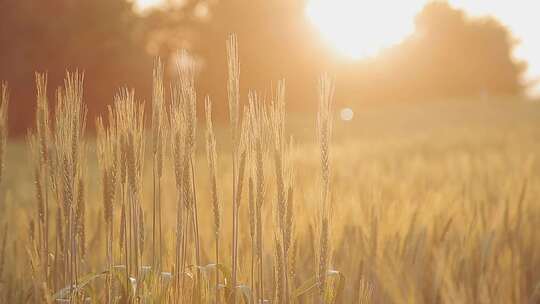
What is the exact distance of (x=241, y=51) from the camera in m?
21.1

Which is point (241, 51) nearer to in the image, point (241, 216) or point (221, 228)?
point (241, 216)

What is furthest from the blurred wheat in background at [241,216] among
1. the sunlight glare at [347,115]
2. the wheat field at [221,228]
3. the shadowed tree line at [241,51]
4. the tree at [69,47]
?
the sunlight glare at [347,115]

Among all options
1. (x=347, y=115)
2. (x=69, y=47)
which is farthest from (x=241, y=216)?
(x=347, y=115)

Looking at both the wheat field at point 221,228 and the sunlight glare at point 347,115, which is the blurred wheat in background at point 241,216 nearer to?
the wheat field at point 221,228

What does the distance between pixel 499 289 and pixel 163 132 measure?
74 cm

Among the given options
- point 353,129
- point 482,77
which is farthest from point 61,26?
point 482,77

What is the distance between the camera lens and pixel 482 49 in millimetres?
33188

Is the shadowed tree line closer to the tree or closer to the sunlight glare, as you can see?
the tree

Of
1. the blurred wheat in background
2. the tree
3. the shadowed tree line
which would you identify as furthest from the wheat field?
the tree

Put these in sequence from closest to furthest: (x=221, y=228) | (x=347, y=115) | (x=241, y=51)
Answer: (x=221, y=228) → (x=347, y=115) → (x=241, y=51)

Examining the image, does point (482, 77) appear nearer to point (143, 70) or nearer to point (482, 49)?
point (482, 49)

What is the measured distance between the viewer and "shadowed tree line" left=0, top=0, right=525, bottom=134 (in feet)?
52.2

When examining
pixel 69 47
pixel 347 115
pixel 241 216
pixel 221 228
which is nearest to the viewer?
pixel 221 228

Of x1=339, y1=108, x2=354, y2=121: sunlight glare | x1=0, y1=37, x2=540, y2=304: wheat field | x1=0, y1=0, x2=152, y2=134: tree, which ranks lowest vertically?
x1=0, y1=37, x2=540, y2=304: wheat field
